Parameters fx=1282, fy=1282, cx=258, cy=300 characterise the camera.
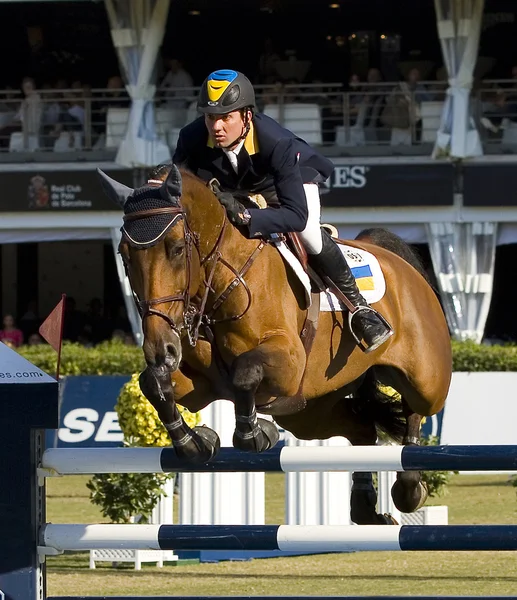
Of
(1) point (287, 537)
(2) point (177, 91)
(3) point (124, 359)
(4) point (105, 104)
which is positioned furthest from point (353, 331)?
(4) point (105, 104)

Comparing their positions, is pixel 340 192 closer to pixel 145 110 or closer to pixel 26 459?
pixel 145 110

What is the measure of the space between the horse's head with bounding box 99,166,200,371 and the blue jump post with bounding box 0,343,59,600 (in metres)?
0.40

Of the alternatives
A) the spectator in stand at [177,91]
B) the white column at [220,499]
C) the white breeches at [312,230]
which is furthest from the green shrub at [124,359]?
the white breeches at [312,230]

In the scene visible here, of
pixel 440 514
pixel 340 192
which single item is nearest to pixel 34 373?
pixel 440 514

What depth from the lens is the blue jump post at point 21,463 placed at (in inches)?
175

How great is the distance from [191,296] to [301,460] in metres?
0.78

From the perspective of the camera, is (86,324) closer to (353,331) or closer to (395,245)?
(395,245)

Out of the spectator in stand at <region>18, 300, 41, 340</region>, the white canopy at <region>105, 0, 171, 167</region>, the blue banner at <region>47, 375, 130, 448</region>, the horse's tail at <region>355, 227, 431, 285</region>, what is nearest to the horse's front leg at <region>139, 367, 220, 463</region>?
the horse's tail at <region>355, 227, 431, 285</region>

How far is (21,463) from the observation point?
14.8 ft

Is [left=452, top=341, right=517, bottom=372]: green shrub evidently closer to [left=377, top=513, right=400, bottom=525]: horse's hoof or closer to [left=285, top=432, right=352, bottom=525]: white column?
[left=285, top=432, right=352, bottom=525]: white column

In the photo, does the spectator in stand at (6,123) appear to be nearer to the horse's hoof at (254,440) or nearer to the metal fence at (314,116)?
the metal fence at (314,116)

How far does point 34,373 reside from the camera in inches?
177

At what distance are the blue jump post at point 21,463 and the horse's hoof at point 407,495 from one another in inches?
79.1

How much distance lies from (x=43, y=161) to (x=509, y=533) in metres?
16.1
